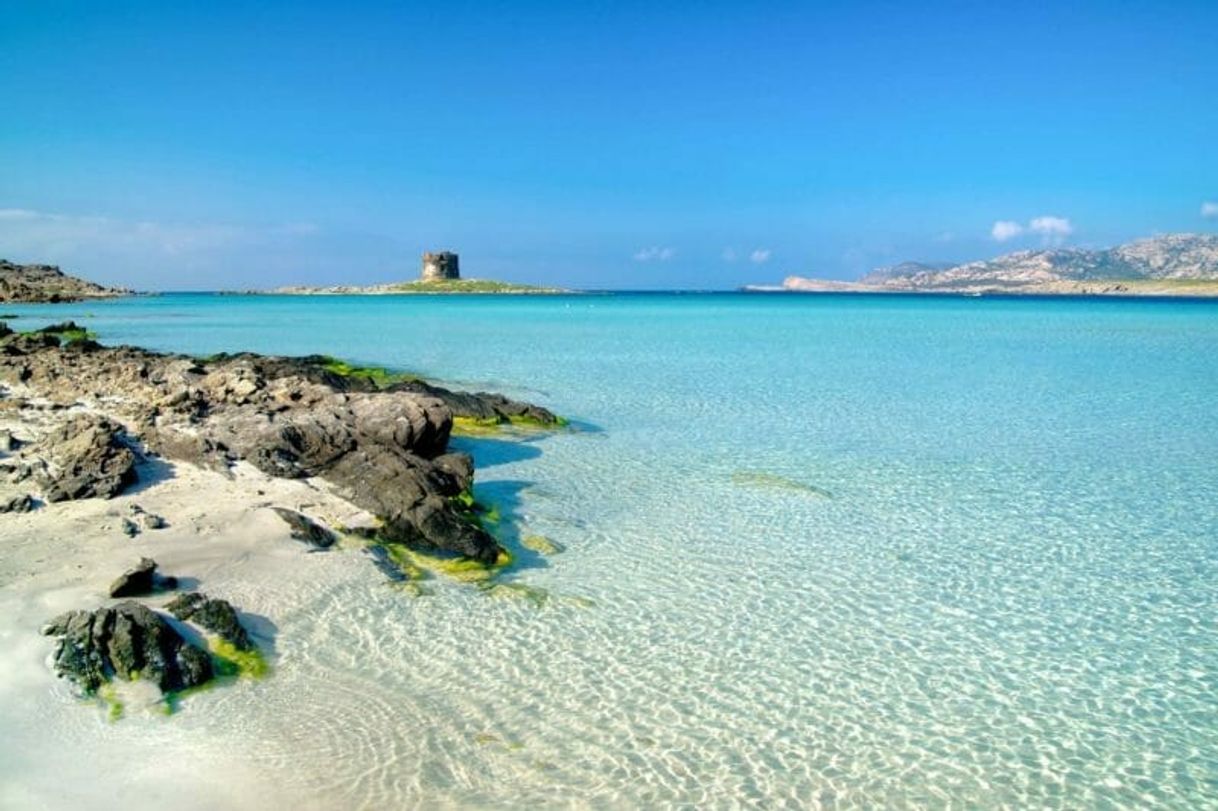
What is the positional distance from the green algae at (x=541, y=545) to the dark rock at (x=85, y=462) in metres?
5.49

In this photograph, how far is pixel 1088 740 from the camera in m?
6.73

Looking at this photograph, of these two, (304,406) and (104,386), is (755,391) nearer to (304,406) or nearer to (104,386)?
(304,406)

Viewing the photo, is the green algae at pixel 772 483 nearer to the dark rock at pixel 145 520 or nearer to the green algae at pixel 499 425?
the green algae at pixel 499 425

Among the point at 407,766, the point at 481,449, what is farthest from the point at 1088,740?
the point at 481,449

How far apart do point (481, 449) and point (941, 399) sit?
1473cm

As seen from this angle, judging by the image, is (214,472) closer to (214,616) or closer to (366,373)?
(214,616)

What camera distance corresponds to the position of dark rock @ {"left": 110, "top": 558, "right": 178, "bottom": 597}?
8359mm

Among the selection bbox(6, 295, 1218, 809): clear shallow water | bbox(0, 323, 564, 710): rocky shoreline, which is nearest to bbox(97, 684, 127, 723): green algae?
bbox(0, 323, 564, 710): rocky shoreline

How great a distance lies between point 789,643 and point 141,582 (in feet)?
21.4

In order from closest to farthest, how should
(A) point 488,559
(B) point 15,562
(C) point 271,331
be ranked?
1. (B) point 15,562
2. (A) point 488,559
3. (C) point 271,331

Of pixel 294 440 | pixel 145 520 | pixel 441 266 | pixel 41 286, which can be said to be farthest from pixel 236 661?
pixel 441 266

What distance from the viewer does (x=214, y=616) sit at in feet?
26.3

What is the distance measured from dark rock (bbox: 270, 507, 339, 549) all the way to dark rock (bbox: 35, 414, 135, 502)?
247 centimetres

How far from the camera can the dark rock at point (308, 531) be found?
34.0 ft
